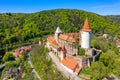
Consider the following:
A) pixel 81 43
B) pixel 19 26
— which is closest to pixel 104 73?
pixel 81 43

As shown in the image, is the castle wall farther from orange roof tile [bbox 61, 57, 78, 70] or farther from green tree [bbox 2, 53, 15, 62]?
green tree [bbox 2, 53, 15, 62]

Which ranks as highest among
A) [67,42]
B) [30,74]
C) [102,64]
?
[67,42]

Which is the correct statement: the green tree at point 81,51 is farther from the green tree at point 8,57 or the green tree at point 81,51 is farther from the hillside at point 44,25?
the hillside at point 44,25

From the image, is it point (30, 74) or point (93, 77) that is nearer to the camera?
point (93, 77)

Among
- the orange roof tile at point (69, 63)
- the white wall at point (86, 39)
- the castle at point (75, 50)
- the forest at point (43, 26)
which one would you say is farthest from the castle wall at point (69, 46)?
the forest at point (43, 26)

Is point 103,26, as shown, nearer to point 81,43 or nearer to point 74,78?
point 81,43

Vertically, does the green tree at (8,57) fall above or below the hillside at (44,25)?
below
